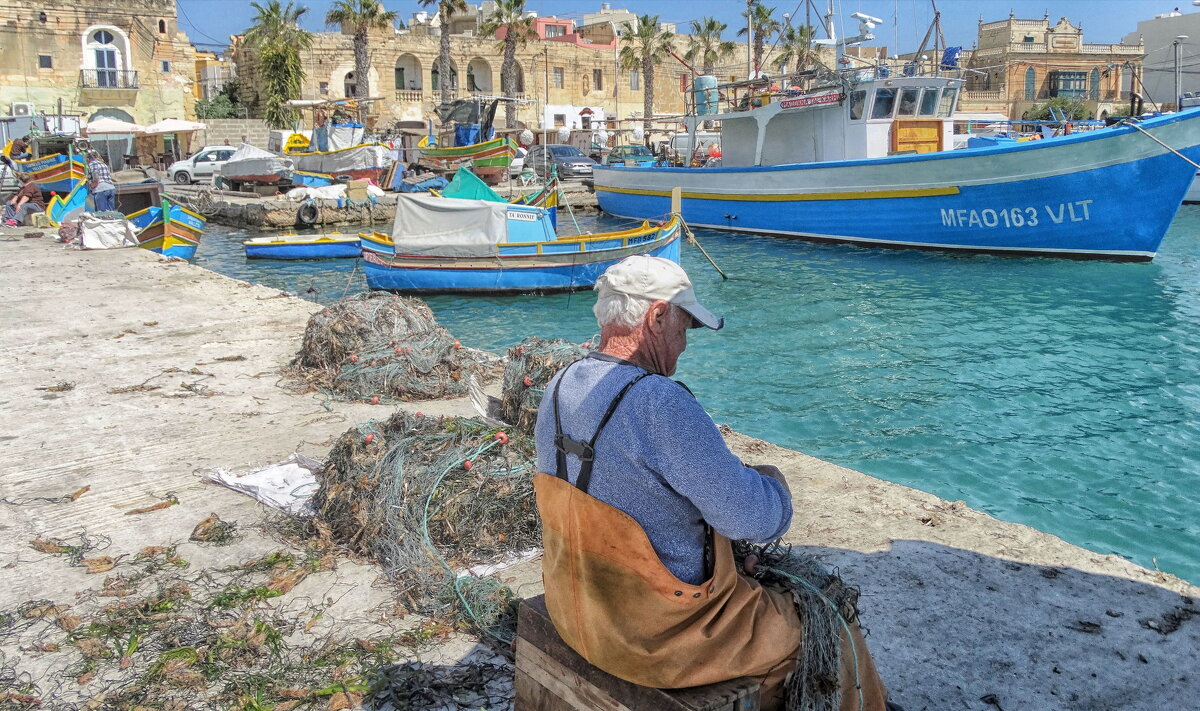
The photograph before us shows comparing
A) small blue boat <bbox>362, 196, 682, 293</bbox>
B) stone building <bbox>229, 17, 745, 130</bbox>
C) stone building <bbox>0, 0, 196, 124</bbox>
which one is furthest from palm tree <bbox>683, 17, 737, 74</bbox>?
small blue boat <bbox>362, 196, 682, 293</bbox>

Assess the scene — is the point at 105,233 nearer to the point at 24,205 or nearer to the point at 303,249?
the point at 303,249

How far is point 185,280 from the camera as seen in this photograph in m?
12.3

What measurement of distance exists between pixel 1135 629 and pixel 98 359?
7.71 meters

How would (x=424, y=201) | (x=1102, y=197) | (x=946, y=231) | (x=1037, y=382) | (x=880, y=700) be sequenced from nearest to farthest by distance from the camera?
(x=880, y=700) < (x=1037, y=382) < (x=424, y=201) < (x=1102, y=197) < (x=946, y=231)

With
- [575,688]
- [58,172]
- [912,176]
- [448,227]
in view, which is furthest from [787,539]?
[58,172]

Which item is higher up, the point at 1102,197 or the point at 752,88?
the point at 752,88

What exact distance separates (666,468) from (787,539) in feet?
7.34

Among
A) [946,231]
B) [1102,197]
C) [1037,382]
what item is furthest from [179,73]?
[1037,382]

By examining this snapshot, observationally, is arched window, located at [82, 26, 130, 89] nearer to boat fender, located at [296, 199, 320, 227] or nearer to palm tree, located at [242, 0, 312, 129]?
palm tree, located at [242, 0, 312, 129]

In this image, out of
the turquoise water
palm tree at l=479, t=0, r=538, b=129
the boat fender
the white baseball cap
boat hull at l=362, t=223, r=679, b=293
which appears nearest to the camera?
the white baseball cap

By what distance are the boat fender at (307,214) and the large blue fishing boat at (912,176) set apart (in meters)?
9.17

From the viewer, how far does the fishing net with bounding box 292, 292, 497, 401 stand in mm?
6652

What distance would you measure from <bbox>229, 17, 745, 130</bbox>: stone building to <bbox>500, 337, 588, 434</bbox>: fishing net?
42249 millimetres

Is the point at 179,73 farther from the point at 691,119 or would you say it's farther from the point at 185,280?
the point at 185,280
